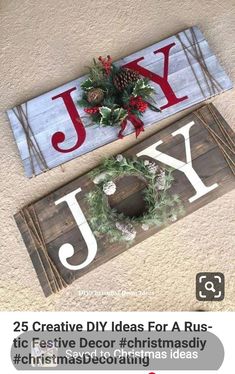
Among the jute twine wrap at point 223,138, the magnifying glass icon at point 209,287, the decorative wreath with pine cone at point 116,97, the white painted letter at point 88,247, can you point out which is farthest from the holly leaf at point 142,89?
the magnifying glass icon at point 209,287

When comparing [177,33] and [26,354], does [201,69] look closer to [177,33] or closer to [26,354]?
[177,33]

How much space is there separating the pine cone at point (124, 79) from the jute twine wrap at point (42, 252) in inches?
25.9

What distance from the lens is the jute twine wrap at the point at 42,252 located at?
5.31 feet

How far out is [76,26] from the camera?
1.90 meters

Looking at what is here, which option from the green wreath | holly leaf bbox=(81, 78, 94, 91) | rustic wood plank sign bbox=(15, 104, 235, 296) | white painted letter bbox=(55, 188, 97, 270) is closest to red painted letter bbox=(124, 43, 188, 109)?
rustic wood plank sign bbox=(15, 104, 235, 296)

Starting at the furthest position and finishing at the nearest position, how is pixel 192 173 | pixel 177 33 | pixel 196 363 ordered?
pixel 177 33 < pixel 192 173 < pixel 196 363

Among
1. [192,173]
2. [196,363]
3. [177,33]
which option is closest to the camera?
[196,363]

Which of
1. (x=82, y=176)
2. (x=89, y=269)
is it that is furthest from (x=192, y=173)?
(x=89, y=269)

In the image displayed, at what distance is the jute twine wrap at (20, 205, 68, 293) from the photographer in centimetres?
162

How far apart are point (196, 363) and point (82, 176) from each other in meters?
0.92

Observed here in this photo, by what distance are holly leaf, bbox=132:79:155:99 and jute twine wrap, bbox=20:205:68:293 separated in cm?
68

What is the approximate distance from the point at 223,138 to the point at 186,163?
0.20 metres

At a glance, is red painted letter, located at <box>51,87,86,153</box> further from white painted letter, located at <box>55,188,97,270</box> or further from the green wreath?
white painted letter, located at <box>55,188,97,270</box>

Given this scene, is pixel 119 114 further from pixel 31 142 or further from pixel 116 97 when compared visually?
pixel 31 142
